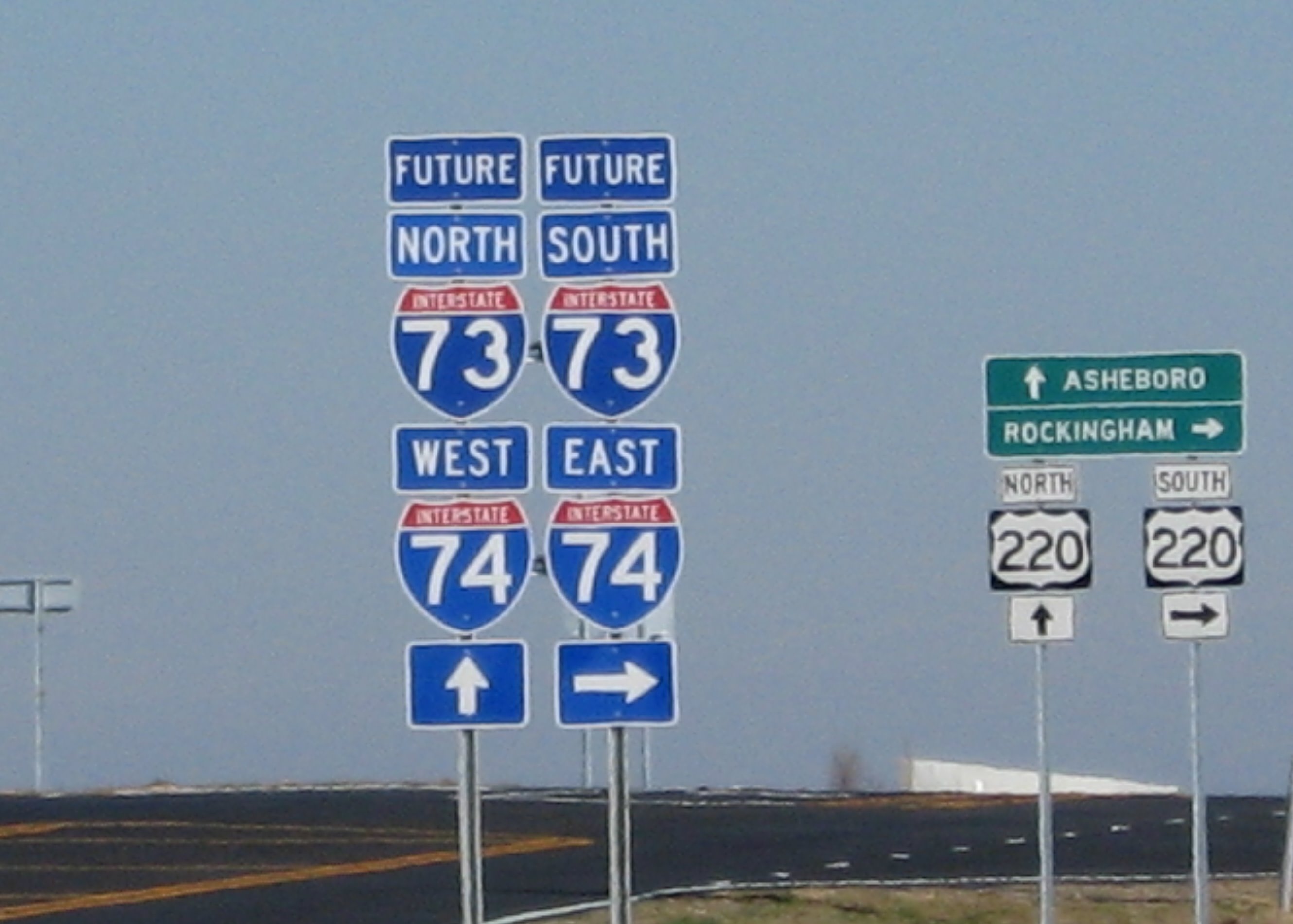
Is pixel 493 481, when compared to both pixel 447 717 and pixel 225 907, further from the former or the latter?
pixel 225 907

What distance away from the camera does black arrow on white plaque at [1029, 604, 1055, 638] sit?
20.0m

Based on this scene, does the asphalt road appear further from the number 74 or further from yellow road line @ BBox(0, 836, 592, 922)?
the number 74

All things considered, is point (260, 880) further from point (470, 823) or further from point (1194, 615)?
point (470, 823)

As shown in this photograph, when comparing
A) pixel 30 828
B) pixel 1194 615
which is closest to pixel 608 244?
pixel 1194 615

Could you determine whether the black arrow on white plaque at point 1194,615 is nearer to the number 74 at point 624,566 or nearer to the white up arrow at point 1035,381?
the white up arrow at point 1035,381

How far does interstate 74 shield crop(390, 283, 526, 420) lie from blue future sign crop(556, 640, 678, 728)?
3.99 feet

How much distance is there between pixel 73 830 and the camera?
30875 millimetres

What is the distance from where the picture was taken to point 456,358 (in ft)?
48.7

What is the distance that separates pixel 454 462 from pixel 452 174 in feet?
4.87

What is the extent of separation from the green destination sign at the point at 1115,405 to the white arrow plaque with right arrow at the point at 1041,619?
101 centimetres

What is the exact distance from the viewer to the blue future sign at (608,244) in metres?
15.1

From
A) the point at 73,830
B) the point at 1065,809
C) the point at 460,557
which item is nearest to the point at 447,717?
the point at 460,557

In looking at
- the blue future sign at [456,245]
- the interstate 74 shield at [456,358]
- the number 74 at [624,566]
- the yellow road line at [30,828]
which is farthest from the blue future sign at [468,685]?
the yellow road line at [30,828]

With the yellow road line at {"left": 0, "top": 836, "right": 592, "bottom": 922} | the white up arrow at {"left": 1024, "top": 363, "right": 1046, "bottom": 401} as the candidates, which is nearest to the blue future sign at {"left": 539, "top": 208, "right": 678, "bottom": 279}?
the white up arrow at {"left": 1024, "top": 363, "right": 1046, "bottom": 401}
